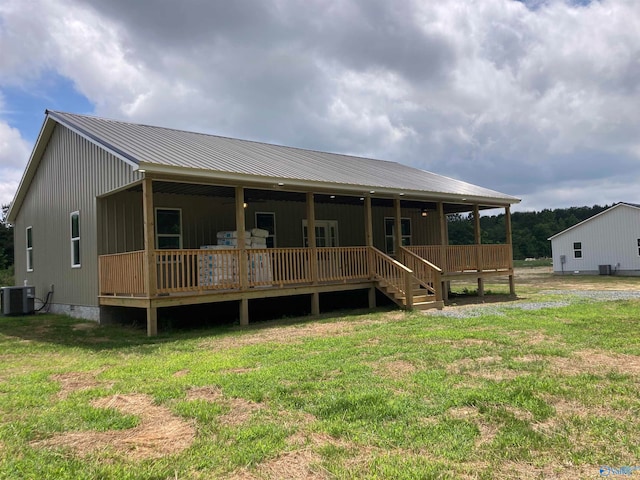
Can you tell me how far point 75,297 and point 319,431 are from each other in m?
10.7

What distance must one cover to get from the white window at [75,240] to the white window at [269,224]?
475 centimetres

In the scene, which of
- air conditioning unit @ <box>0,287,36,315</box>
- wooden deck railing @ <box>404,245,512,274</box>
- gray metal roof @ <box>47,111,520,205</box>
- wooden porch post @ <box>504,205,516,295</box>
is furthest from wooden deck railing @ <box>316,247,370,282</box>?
air conditioning unit @ <box>0,287,36,315</box>

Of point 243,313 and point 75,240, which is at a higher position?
point 75,240

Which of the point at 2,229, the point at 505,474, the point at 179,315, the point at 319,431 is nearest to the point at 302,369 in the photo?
the point at 319,431

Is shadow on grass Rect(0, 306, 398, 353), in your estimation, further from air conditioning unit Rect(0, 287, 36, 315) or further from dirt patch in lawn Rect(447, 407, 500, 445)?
dirt patch in lawn Rect(447, 407, 500, 445)

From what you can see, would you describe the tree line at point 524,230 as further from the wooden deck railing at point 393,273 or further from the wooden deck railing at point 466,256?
the wooden deck railing at point 393,273

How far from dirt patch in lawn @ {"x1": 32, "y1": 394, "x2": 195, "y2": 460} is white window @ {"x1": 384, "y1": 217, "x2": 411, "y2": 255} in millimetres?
14028

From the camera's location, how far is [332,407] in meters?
4.32

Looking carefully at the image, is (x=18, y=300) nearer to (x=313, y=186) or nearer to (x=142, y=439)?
(x=313, y=186)

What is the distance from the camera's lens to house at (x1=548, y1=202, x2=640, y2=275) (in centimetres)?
2906

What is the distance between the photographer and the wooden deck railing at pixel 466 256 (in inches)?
575

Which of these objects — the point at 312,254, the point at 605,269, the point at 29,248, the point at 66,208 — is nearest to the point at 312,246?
the point at 312,254

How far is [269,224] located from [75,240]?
5.23m

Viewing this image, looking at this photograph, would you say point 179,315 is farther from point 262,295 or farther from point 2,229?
point 2,229
